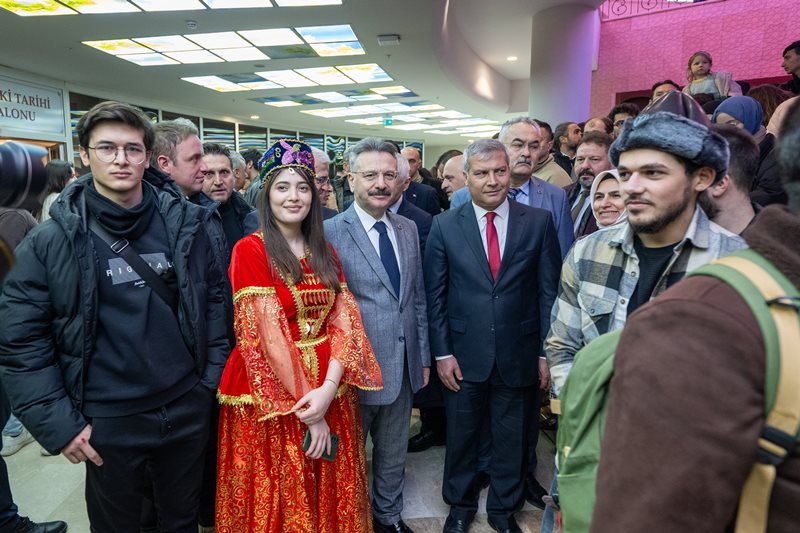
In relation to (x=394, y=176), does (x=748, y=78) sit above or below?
above

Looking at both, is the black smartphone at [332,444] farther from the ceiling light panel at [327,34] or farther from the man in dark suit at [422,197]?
the ceiling light panel at [327,34]

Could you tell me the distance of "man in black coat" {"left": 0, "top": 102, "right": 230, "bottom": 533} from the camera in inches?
56.1

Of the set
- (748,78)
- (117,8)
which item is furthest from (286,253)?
(748,78)

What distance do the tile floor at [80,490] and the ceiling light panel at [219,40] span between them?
223 inches

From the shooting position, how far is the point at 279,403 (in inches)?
65.2

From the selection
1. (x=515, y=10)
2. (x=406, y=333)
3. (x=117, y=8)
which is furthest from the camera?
(x=515, y=10)

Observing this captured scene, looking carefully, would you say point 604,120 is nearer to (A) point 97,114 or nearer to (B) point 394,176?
(B) point 394,176

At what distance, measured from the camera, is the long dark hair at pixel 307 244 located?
1734mm

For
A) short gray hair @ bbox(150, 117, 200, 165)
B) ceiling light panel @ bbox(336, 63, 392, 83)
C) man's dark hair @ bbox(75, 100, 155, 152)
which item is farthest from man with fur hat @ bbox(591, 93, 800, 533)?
ceiling light panel @ bbox(336, 63, 392, 83)

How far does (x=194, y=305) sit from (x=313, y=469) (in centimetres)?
75

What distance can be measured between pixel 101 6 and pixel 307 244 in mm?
5506

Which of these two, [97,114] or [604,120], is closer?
[97,114]

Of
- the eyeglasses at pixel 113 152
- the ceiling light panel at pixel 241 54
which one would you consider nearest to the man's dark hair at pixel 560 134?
A: the eyeglasses at pixel 113 152

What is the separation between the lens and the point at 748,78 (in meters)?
8.38
